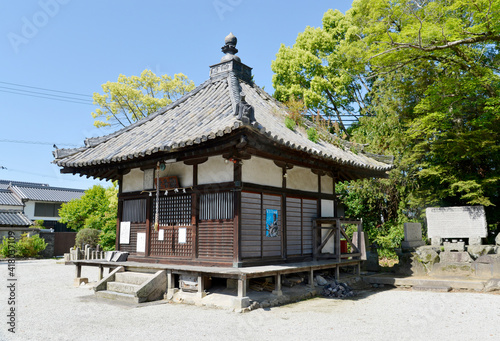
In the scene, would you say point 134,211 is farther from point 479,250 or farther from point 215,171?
point 479,250

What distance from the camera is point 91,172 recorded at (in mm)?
11977

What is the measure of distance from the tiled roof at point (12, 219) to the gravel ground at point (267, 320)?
60.5 ft

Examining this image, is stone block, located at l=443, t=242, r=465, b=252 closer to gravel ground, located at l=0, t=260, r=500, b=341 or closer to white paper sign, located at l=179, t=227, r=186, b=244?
gravel ground, located at l=0, t=260, r=500, b=341

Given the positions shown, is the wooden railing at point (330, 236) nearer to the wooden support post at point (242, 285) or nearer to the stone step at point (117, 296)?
the wooden support post at point (242, 285)

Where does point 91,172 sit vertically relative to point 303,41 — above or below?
below

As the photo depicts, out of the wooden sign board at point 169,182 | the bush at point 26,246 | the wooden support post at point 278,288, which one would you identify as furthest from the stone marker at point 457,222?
the bush at point 26,246

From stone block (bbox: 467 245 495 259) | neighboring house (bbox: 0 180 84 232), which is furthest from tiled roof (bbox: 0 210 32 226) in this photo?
stone block (bbox: 467 245 495 259)

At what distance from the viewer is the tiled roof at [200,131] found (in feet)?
29.2

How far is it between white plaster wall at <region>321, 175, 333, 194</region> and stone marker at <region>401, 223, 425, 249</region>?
12.8 feet

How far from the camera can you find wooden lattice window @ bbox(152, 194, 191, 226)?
33.6 feet

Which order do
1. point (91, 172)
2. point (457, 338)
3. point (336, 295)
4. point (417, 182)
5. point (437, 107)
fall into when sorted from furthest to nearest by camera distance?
point (417, 182) < point (437, 107) < point (91, 172) < point (336, 295) < point (457, 338)

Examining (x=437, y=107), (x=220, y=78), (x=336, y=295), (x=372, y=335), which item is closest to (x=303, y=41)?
(x=437, y=107)

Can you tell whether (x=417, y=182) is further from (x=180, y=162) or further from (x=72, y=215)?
(x=72, y=215)

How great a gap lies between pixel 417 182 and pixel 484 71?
19.1ft
